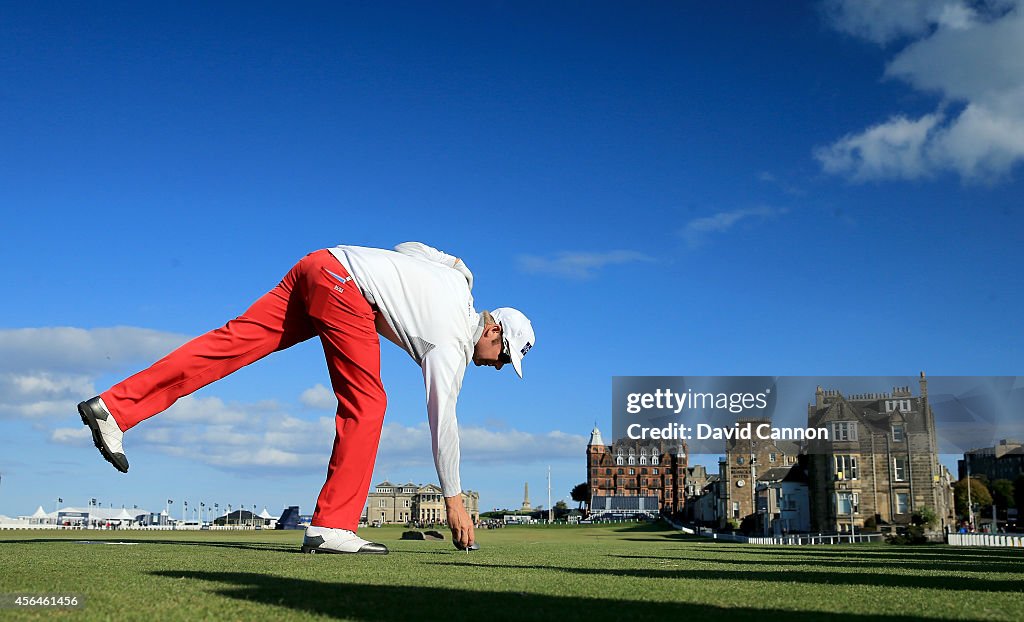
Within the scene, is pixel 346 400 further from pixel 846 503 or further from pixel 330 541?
pixel 846 503

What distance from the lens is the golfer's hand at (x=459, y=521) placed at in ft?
19.8

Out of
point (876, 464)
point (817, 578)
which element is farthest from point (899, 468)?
point (817, 578)

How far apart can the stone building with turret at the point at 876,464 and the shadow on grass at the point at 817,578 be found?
63312 millimetres

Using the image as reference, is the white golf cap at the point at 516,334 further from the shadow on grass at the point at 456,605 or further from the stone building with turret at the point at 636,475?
the stone building with turret at the point at 636,475

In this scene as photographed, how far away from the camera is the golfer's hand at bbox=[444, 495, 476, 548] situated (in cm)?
604

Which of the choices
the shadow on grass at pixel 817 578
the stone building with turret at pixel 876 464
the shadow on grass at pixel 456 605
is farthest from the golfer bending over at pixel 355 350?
the stone building with turret at pixel 876 464

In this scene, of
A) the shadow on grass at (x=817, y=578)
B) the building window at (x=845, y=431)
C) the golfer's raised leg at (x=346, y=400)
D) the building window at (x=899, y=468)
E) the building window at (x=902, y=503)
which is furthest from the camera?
the building window at (x=845, y=431)

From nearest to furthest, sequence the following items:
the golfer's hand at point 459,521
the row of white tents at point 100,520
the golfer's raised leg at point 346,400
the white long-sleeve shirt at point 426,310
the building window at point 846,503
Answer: the golfer's hand at point 459,521, the golfer's raised leg at point 346,400, the white long-sleeve shirt at point 426,310, the building window at point 846,503, the row of white tents at point 100,520

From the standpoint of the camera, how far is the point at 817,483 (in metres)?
67.9

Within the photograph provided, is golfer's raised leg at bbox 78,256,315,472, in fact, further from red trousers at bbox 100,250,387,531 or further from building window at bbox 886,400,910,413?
building window at bbox 886,400,910,413

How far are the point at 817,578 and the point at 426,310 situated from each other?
10.4 ft

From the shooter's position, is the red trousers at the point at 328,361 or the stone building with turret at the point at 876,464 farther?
the stone building with turret at the point at 876,464

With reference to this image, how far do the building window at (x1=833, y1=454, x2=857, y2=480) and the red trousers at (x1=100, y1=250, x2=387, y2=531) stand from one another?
64.9m

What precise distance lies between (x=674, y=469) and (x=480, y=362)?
170 meters
